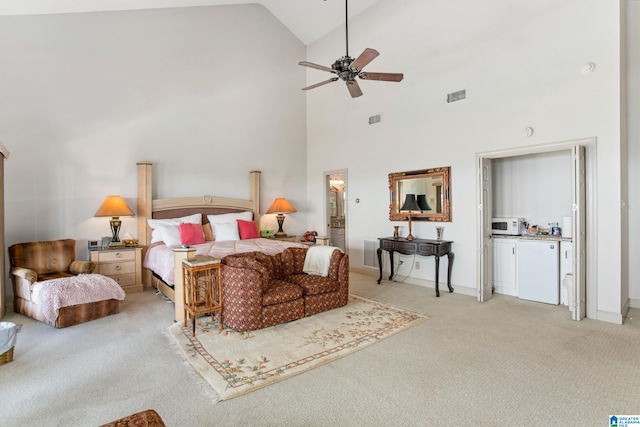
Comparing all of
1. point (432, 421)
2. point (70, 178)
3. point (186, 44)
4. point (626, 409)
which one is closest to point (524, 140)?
point (626, 409)

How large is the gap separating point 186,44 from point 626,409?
7.37 meters

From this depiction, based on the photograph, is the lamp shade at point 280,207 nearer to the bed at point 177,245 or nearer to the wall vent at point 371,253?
the bed at point 177,245

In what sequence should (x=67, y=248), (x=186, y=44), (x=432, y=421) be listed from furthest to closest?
(x=186, y=44)
(x=67, y=248)
(x=432, y=421)

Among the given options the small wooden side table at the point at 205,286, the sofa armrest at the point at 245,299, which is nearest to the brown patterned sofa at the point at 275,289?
→ the sofa armrest at the point at 245,299

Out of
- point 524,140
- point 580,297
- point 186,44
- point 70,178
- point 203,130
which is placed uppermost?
point 186,44

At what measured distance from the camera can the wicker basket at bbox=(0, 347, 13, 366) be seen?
111 inches

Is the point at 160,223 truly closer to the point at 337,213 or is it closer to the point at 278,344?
the point at 278,344

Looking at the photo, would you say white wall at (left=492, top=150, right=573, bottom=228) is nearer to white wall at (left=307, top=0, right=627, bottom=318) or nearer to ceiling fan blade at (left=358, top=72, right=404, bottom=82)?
white wall at (left=307, top=0, right=627, bottom=318)

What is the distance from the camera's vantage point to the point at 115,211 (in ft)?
16.6

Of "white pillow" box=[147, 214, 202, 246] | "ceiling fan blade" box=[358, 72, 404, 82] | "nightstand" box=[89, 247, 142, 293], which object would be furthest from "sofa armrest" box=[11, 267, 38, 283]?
"ceiling fan blade" box=[358, 72, 404, 82]

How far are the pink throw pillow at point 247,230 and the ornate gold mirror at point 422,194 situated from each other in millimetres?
2526

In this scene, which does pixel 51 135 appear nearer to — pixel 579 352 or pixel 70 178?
pixel 70 178

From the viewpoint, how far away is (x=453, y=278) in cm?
526

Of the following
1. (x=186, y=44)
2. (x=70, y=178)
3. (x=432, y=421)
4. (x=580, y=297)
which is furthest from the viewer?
(x=186, y=44)
